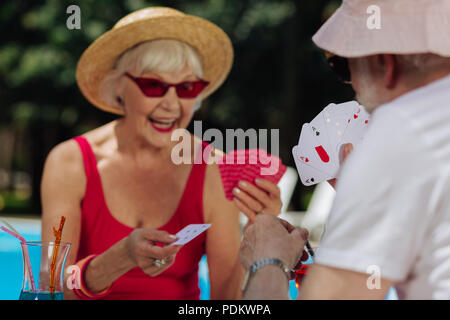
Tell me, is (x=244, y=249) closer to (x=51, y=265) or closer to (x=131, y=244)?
(x=51, y=265)

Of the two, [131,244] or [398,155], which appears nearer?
[398,155]

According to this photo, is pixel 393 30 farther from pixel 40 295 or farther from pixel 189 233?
pixel 40 295

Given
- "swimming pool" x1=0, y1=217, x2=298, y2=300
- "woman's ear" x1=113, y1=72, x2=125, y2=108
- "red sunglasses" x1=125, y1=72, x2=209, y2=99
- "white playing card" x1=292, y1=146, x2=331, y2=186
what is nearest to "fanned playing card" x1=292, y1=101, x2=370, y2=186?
"white playing card" x1=292, y1=146, x2=331, y2=186

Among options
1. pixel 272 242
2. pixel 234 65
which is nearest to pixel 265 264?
pixel 272 242

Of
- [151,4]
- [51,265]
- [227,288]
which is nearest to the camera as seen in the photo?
[51,265]

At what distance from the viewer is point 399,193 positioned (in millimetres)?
1058

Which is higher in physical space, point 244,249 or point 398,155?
point 398,155

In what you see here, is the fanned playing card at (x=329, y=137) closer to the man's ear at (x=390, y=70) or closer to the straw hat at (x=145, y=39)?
the man's ear at (x=390, y=70)

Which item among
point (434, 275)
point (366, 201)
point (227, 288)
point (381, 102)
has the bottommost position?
point (227, 288)

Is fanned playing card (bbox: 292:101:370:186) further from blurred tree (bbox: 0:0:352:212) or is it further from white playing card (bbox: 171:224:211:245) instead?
blurred tree (bbox: 0:0:352:212)

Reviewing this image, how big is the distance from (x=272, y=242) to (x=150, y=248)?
2.86 ft
